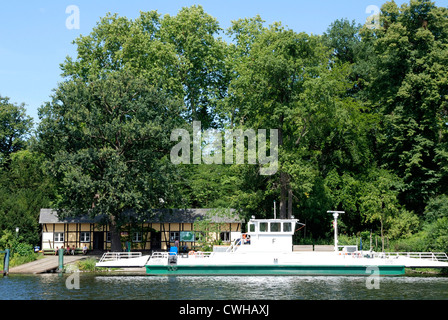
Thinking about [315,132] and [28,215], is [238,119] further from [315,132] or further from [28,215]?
[28,215]

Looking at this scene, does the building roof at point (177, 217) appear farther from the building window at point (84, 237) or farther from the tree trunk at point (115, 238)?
the tree trunk at point (115, 238)

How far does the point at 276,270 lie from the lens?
41.8 metres

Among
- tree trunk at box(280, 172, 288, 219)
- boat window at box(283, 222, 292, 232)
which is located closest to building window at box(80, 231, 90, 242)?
tree trunk at box(280, 172, 288, 219)

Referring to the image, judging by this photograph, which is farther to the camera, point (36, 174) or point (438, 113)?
point (36, 174)

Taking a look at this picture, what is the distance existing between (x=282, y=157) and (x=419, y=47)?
18999 mm

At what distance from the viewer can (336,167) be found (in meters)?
59.5

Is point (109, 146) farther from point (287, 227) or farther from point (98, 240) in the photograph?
point (287, 227)

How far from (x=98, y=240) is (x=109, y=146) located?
Answer: 42.5 feet

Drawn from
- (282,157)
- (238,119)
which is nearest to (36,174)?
(238,119)

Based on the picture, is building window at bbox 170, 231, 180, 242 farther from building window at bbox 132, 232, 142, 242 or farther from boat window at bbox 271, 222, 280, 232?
boat window at bbox 271, 222, 280, 232

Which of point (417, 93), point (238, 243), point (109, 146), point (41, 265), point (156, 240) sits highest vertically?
point (417, 93)

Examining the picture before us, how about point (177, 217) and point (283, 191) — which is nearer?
point (283, 191)

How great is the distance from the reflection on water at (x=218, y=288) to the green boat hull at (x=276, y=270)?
763 millimetres

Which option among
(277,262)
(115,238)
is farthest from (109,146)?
(277,262)
